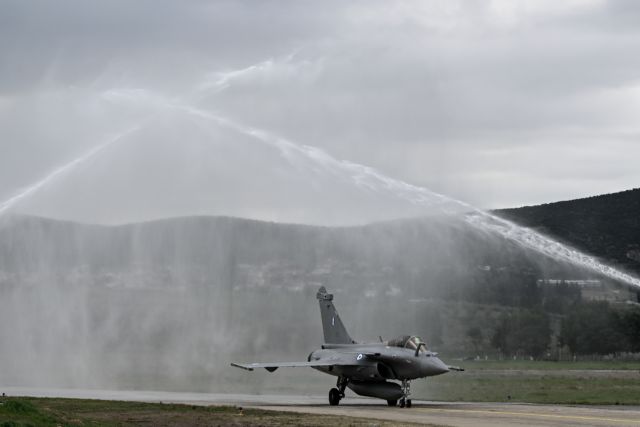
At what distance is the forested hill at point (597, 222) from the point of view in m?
79.3

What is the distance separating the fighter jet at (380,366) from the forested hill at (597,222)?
28.0 meters

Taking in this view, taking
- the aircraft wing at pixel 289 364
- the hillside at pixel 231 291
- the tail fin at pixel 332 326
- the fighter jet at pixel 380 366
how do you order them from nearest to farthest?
the fighter jet at pixel 380 366 → the aircraft wing at pixel 289 364 → the tail fin at pixel 332 326 → the hillside at pixel 231 291

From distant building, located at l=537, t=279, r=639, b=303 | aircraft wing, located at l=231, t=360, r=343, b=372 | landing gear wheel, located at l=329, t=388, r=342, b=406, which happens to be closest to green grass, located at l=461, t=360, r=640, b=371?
distant building, located at l=537, t=279, r=639, b=303

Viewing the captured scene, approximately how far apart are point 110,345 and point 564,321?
124 feet

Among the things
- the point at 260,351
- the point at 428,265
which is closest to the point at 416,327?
the point at 428,265

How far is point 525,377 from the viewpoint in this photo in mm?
69938

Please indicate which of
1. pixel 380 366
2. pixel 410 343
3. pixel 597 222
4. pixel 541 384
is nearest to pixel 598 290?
pixel 541 384

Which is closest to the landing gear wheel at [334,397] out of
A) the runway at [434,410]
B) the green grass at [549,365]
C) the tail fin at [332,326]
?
the runway at [434,410]

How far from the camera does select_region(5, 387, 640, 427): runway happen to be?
118 feet

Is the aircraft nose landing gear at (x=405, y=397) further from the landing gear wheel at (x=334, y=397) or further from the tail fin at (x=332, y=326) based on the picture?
the tail fin at (x=332, y=326)

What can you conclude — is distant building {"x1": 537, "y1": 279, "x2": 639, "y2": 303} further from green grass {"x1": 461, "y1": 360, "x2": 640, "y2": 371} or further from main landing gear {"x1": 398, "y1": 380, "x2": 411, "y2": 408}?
main landing gear {"x1": 398, "y1": 380, "x2": 411, "y2": 408}

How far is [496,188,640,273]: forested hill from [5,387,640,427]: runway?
28995 millimetres

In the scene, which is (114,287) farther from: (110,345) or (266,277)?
(266,277)

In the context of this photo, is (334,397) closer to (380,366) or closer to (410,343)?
(380,366)
